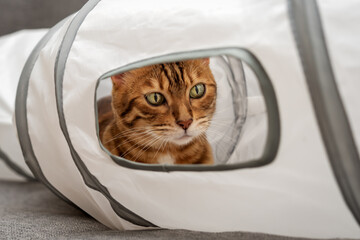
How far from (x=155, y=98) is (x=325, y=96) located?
0.44m

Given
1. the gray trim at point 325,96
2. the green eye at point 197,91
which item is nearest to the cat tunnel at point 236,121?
the gray trim at point 325,96

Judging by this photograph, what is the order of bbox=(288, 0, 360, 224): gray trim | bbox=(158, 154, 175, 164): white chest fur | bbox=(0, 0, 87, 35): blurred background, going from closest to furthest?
bbox=(288, 0, 360, 224): gray trim, bbox=(158, 154, 175, 164): white chest fur, bbox=(0, 0, 87, 35): blurred background

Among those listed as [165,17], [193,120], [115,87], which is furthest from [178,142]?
[165,17]

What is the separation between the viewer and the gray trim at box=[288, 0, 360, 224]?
59 cm

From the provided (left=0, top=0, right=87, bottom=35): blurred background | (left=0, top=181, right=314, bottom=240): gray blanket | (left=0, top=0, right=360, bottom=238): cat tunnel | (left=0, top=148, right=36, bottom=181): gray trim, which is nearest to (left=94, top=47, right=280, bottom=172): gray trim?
(left=0, top=0, right=360, bottom=238): cat tunnel

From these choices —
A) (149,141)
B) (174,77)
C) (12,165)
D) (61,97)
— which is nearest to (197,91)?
(174,77)

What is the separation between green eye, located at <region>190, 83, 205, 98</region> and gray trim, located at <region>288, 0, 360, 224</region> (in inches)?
15.1

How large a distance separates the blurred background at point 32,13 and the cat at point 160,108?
803mm

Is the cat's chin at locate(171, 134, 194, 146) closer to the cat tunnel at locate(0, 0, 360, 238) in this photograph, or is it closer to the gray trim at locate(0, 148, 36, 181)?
the cat tunnel at locate(0, 0, 360, 238)

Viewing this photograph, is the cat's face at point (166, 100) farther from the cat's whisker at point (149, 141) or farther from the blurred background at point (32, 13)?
the blurred background at point (32, 13)

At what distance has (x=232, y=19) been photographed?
65cm

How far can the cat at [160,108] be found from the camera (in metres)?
0.92

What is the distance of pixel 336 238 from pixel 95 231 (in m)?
0.51

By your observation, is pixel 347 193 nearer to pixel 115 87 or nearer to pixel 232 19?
pixel 232 19
